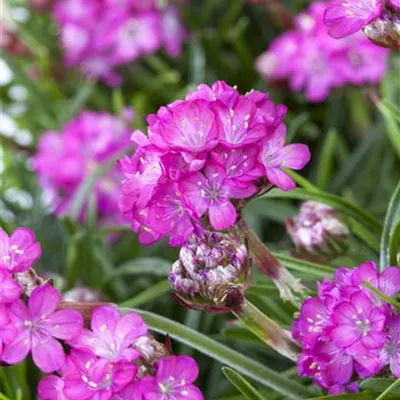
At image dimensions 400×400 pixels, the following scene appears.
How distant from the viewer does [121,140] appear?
3.99ft

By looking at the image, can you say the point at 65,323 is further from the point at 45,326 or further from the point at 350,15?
the point at 350,15

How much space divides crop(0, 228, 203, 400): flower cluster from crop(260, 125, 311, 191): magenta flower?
12 cm

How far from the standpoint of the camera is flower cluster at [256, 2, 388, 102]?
3.65 ft

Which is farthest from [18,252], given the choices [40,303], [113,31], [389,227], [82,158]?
[113,31]

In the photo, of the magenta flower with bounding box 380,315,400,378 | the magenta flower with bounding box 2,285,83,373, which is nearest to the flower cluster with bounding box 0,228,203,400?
the magenta flower with bounding box 2,285,83,373

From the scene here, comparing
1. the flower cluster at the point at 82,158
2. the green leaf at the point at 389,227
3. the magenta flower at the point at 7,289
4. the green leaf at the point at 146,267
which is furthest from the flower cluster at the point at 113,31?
the magenta flower at the point at 7,289

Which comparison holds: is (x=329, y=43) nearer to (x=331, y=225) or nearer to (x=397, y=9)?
(x=331, y=225)

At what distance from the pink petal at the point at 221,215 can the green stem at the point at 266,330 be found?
0.19ft

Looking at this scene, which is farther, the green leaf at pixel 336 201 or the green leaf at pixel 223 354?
the green leaf at pixel 336 201

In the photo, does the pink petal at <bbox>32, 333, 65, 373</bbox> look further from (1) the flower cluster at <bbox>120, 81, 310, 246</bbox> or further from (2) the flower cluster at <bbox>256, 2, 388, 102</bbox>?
(2) the flower cluster at <bbox>256, 2, 388, 102</bbox>

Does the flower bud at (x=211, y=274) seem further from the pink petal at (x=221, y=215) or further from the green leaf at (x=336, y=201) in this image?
the green leaf at (x=336, y=201)

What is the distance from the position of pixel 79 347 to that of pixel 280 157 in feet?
0.55

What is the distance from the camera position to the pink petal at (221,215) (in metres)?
0.53

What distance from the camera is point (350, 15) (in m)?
0.56
